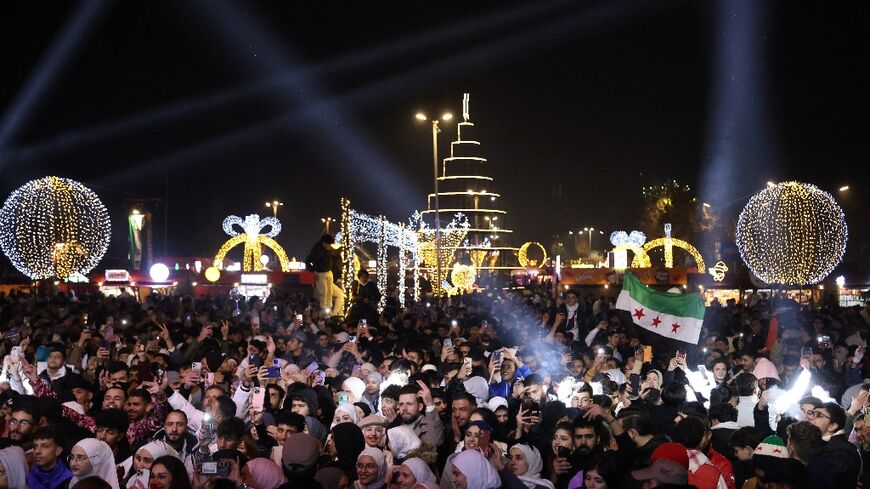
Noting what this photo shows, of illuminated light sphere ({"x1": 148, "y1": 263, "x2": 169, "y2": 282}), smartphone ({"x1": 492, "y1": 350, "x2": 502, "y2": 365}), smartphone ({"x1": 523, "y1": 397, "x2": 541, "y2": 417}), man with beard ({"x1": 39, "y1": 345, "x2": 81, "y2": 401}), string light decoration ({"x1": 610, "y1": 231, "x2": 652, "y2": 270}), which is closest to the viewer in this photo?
smartphone ({"x1": 523, "y1": 397, "x2": 541, "y2": 417})

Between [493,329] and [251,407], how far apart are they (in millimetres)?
11663

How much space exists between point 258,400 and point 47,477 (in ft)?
8.34

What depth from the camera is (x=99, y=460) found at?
7035 mm

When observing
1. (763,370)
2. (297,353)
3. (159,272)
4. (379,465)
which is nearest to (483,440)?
(379,465)

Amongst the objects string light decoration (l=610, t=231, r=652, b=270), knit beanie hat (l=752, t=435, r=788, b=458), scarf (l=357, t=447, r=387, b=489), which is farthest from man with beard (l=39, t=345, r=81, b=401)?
string light decoration (l=610, t=231, r=652, b=270)

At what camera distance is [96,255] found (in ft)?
98.2

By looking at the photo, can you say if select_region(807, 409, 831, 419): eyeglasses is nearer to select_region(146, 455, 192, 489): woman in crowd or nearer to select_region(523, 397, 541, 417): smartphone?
select_region(523, 397, 541, 417): smartphone

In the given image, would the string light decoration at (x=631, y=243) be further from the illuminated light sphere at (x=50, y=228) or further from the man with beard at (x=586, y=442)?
the man with beard at (x=586, y=442)

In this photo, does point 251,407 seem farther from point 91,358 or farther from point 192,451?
point 91,358

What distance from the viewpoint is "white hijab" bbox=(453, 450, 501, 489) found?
6656 millimetres

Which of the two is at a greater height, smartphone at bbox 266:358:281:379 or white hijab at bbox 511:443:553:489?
smartphone at bbox 266:358:281:379

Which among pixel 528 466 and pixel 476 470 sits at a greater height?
pixel 476 470

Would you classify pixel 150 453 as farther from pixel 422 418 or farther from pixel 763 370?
pixel 763 370

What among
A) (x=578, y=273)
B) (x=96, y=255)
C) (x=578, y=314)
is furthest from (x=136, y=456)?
(x=578, y=273)
